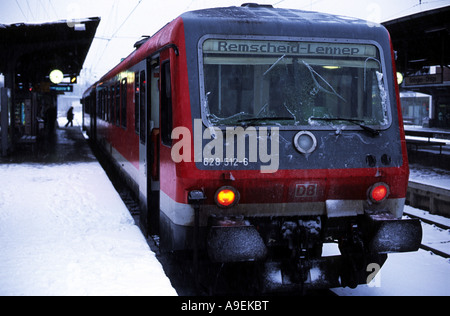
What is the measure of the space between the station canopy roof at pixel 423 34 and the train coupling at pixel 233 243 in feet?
36.3

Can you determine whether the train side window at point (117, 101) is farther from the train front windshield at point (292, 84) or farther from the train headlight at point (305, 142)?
the train headlight at point (305, 142)

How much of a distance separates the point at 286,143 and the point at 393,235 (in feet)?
4.28

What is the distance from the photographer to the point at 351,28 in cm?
516

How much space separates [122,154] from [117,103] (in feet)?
4.10

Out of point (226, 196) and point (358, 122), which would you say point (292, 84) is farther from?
point (226, 196)

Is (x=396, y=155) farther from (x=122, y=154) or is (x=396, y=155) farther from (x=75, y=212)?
(x=122, y=154)

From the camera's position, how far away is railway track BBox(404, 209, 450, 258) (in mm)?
7445

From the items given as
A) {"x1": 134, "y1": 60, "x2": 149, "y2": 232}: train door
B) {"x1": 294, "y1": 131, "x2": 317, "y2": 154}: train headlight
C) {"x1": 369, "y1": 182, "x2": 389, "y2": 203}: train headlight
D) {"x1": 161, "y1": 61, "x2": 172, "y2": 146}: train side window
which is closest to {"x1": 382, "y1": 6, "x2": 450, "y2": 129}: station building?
{"x1": 134, "y1": 60, "x2": 149, "y2": 232}: train door

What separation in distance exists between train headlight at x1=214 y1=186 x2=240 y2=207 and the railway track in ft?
13.1

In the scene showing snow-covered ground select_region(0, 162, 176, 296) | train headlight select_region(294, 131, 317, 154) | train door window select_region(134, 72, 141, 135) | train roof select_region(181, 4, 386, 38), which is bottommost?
snow-covered ground select_region(0, 162, 176, 296)

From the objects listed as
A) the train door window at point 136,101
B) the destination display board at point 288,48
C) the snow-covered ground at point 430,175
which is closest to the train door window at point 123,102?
the train door window at point 136,101

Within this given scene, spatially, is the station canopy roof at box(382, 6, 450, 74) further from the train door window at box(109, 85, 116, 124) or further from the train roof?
the train roof

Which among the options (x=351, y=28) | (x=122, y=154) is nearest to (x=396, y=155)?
(x=351, y=28)

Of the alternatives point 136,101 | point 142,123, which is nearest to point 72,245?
point 142,123
